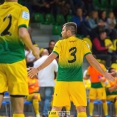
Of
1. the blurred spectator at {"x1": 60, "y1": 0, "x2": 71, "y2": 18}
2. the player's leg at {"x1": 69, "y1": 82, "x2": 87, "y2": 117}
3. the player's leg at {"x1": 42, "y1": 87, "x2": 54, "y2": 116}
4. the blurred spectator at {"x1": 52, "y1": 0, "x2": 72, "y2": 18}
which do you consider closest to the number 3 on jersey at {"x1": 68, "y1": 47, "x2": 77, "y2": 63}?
the player's leg at {"x1": 69, "y1": 82, "x2": 87, "y2": 117}

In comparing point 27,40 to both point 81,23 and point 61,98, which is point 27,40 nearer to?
point 61,98

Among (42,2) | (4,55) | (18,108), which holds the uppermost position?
(42,2)

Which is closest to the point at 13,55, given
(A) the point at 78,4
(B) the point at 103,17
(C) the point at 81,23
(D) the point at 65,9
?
(C) the point at 81,23

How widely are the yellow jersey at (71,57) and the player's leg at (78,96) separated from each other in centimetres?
11

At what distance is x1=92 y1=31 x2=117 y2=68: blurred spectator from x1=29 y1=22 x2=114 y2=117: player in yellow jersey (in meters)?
8.13

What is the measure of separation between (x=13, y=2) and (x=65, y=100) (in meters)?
2.29

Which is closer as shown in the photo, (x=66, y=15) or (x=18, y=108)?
(x=18, y=108)

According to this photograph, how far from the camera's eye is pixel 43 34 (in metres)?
18.0

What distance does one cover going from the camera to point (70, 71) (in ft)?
26.9

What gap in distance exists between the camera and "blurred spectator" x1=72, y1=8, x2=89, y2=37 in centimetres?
1741

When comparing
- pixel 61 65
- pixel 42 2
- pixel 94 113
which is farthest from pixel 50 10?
pixel 61 65

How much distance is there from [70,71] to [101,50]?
8.51m

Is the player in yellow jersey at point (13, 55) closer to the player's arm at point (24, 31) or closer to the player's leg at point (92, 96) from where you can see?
the player's arm at point (24, 31)

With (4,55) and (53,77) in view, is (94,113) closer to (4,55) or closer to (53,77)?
(53,77)
